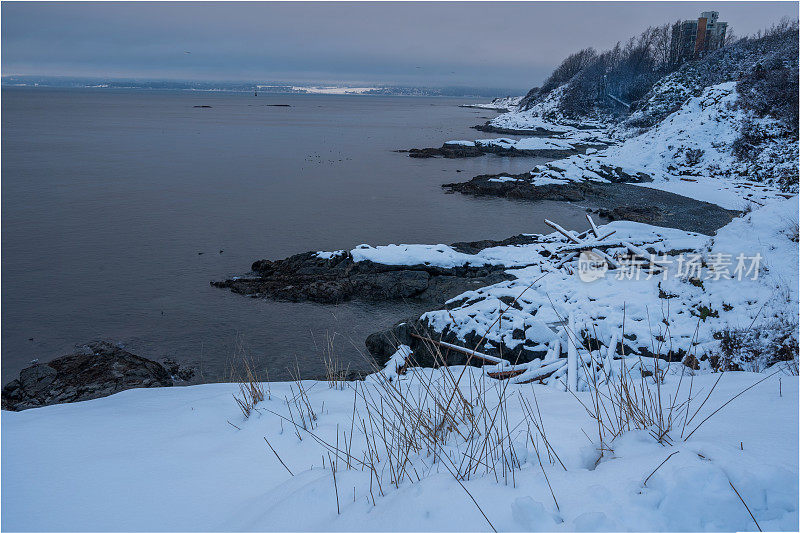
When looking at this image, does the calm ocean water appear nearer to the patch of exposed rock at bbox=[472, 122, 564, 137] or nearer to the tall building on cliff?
the patch of exposed rock at bbox=[472, 122, 564, 137]

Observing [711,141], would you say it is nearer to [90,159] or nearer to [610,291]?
[610,291]

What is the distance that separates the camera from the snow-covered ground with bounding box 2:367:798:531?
218cm

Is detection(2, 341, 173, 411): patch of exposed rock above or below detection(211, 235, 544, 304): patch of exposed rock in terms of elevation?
below

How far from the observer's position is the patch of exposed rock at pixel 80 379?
24.4 feet

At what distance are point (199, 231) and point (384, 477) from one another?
16.6 metres

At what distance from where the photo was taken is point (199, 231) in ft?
58.2

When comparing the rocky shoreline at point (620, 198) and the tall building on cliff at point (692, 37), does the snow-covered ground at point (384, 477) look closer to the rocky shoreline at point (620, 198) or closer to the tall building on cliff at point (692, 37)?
the rocky shoreline at point (620, 198)

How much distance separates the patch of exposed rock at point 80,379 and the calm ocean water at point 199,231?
62 cm

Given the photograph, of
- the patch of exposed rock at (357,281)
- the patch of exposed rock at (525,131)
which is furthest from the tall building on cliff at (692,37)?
the patch of exposed rock at (357,281)

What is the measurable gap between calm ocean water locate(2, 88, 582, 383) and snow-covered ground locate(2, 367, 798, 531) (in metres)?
2.67

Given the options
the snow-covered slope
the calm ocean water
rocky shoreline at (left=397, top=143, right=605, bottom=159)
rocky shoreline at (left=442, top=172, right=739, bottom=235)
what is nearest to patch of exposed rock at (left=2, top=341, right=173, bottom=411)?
the calm ocean water

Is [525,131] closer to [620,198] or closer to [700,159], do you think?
[700,159]

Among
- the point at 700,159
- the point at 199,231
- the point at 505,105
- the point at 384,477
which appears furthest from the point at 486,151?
the point at 505,105

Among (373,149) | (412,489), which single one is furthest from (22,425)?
(373,149)
